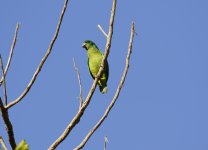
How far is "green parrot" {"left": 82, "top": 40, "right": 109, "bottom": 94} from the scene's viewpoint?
7.10 meters

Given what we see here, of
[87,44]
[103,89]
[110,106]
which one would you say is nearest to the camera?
[110,106]

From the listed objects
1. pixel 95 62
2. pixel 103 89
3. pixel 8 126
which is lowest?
pixel 8 126

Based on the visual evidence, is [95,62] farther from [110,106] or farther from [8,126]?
[8,126]

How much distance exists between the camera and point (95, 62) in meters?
7.37

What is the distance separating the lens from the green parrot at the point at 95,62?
23.3 ft

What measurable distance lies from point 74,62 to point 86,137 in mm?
912

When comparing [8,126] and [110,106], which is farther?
[110,106]

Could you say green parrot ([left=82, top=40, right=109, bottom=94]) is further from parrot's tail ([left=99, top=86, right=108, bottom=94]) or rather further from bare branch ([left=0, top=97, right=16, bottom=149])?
bare branch ([left=0, top=97, right=16, bottom=149])

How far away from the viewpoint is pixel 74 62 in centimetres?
286

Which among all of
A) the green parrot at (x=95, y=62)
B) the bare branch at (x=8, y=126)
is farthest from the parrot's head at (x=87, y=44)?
the bare branch at (x=8, y=126)

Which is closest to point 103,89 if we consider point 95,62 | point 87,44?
point 95,62

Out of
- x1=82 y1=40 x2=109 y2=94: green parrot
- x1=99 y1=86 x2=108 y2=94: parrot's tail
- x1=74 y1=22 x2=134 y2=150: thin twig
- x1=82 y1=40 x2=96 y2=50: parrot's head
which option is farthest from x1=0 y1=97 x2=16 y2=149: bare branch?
x1=82 y1=40 x2=96 y2=50: parrot's head

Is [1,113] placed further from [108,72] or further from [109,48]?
[108,72]

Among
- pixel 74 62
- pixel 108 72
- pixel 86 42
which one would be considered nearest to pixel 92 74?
pixel 108 72
